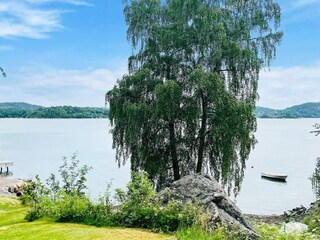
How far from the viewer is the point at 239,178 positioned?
70.8 ft

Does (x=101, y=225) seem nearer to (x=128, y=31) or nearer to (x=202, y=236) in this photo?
(x=202, y=236)

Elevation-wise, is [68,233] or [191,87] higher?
[191,87]

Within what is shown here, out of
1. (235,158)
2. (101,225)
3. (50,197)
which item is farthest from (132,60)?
(101,225)

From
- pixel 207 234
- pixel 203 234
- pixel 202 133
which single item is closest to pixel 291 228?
pixel 207 234

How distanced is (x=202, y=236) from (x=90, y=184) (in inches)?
1504

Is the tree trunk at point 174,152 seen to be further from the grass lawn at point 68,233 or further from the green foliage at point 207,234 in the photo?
the green foliage at point 207,234

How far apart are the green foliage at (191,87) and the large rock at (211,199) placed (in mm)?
10804

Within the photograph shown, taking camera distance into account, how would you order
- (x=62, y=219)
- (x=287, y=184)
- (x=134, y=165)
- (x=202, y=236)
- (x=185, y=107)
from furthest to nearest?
(x=287, y=184) < (x=134, y=165) < (x=185, y=107) < (x=62, y=219) < (x=202, y=236)

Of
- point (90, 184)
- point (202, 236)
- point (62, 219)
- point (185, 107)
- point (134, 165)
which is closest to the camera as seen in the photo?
point (202, 236)

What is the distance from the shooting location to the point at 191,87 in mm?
19969

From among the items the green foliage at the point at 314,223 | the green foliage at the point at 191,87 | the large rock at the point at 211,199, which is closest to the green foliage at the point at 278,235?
the large rock at the point at 211,199

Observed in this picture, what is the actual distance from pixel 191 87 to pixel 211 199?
12.2 meters

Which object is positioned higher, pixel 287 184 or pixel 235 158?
pixel 235 158

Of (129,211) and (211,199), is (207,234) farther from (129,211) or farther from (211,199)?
(129,211)
